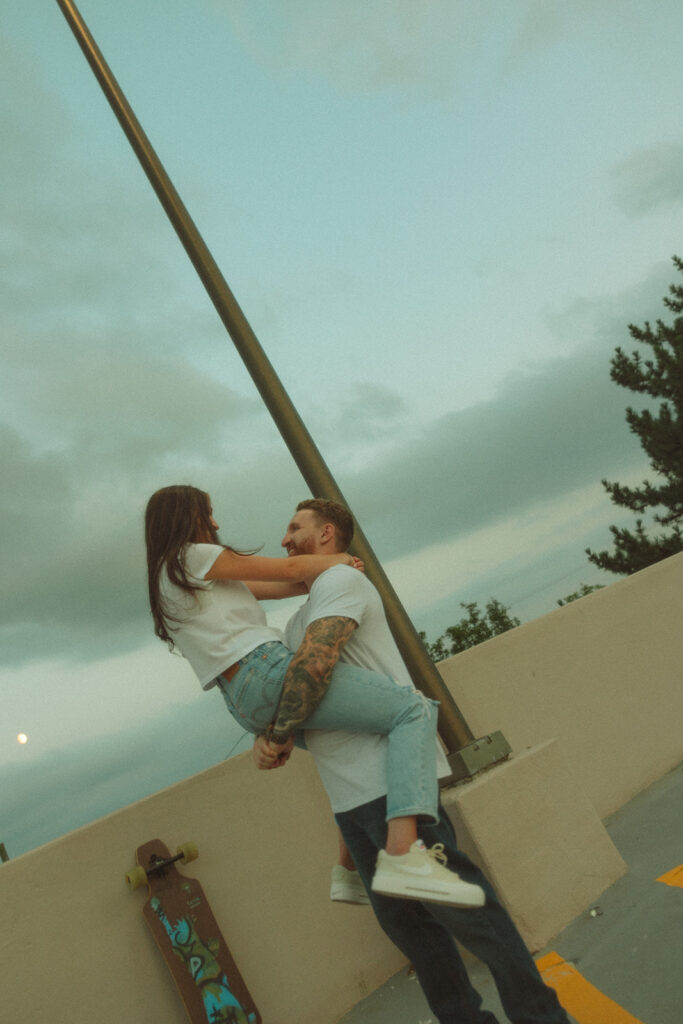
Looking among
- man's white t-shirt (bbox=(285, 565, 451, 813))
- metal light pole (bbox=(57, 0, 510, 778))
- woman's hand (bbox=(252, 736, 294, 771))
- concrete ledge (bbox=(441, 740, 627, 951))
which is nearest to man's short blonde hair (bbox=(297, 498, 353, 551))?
man's white t-shirt (bbox=(285, 565, 451, 813))

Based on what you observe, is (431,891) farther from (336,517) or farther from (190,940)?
(190,940)

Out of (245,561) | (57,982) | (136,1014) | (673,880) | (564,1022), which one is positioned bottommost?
(673,880)

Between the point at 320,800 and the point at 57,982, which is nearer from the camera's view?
the point at 57,982

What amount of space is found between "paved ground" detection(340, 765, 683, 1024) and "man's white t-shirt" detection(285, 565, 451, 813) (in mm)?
1066

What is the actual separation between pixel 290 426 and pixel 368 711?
1.97m

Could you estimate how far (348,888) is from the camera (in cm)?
257

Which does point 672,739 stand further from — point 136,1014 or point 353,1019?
point 136,1014

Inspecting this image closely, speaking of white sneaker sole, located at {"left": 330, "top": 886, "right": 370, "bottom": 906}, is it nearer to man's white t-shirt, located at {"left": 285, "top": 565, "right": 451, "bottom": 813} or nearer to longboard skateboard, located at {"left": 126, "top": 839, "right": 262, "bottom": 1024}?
man's white t-shirt, located at {"left": 285, "top": 565, "right": 451, "bottom": 813}

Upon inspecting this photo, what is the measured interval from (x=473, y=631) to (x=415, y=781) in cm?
3022

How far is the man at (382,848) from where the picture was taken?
7.38ft

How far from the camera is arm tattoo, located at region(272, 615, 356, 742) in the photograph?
2.22 metres

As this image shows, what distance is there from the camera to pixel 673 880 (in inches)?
134

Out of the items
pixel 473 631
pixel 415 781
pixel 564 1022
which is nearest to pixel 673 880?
pixel 564 1022

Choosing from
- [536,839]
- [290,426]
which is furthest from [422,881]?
[290,426]
